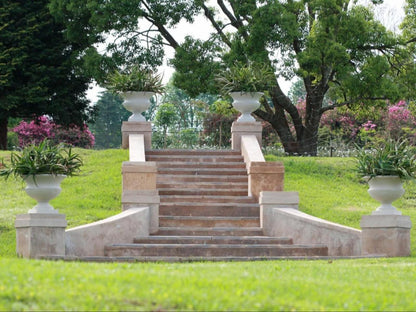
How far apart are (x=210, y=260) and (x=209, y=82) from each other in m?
15.2

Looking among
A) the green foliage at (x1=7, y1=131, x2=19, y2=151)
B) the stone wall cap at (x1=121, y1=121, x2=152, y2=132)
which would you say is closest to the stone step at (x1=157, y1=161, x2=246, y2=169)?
the stone wall cap at (x1=121, y1=121, x2=152, y2=132)

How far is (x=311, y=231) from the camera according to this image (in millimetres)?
14477

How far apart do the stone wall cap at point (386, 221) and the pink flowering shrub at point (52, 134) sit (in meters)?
26.2

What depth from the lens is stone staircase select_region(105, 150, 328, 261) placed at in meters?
13.5

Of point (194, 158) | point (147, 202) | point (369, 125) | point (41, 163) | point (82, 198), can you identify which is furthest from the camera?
point (369, 125)

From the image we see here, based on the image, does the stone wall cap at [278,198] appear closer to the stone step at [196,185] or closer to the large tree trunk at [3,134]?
the stone step at [196,185]

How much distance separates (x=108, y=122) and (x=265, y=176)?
53653mm

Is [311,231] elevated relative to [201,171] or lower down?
lower down

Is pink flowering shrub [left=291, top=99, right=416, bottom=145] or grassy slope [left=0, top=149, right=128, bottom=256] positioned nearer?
grassy slope [left=0, top=149, right=128, bottom=256]

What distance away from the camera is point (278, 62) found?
2709 cm

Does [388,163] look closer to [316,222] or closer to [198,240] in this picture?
[316,222]

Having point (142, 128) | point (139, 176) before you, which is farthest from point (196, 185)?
point (142, 128)

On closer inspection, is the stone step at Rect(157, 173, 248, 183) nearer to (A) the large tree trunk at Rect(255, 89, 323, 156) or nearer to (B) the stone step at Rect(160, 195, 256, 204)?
(B) the stone step at Rect(160, 195, 256, 204)

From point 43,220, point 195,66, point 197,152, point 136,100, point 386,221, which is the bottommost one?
point 386,221
